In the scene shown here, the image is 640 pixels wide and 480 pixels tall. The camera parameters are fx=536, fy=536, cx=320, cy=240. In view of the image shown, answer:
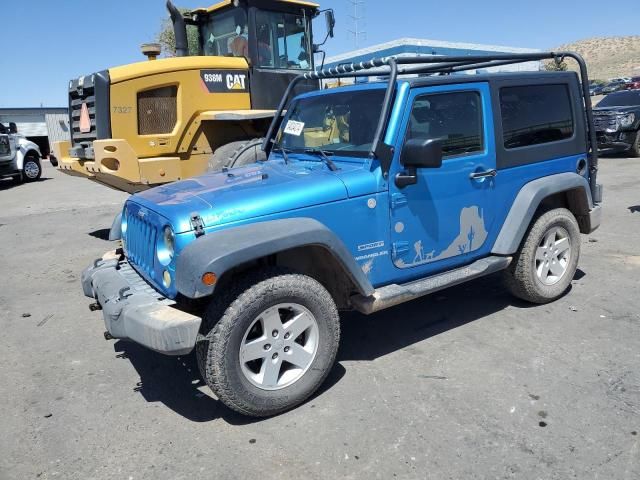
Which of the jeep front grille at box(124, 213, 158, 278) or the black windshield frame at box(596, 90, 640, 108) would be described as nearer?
the jeep front grille at box(124, 213, 158, 278)

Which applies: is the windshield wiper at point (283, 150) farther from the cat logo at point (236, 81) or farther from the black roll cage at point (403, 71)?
the cat logo at point (236, 81)

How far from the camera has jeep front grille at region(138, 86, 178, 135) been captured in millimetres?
7297

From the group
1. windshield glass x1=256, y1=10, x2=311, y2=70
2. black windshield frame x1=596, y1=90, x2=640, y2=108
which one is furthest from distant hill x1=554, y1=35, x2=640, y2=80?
windshield glass x1=256, y1=10, x2=311, y2=70

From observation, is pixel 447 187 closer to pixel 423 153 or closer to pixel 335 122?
pixel 423 153

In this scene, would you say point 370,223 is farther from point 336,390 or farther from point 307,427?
point 307,427

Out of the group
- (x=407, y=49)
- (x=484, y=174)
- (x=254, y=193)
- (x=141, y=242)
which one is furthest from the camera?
(x=407, y=49)

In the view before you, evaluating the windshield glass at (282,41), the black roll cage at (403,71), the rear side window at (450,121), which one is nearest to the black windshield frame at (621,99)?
the windshield glass at (282,41)

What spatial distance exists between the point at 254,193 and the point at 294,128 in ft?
4.64

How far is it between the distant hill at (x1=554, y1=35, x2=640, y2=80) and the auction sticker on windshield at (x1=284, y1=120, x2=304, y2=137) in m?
81.7

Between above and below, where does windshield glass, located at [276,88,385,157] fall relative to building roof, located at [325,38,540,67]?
below

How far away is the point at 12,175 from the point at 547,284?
16.9 m

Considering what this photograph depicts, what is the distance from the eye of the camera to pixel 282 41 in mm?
8227

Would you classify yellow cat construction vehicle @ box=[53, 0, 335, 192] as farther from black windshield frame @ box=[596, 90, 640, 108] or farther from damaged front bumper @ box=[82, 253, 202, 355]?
black windshield frame @ box=[596, 90, 640, 108]

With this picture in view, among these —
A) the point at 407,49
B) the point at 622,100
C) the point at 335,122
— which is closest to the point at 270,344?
the point at 335,122
